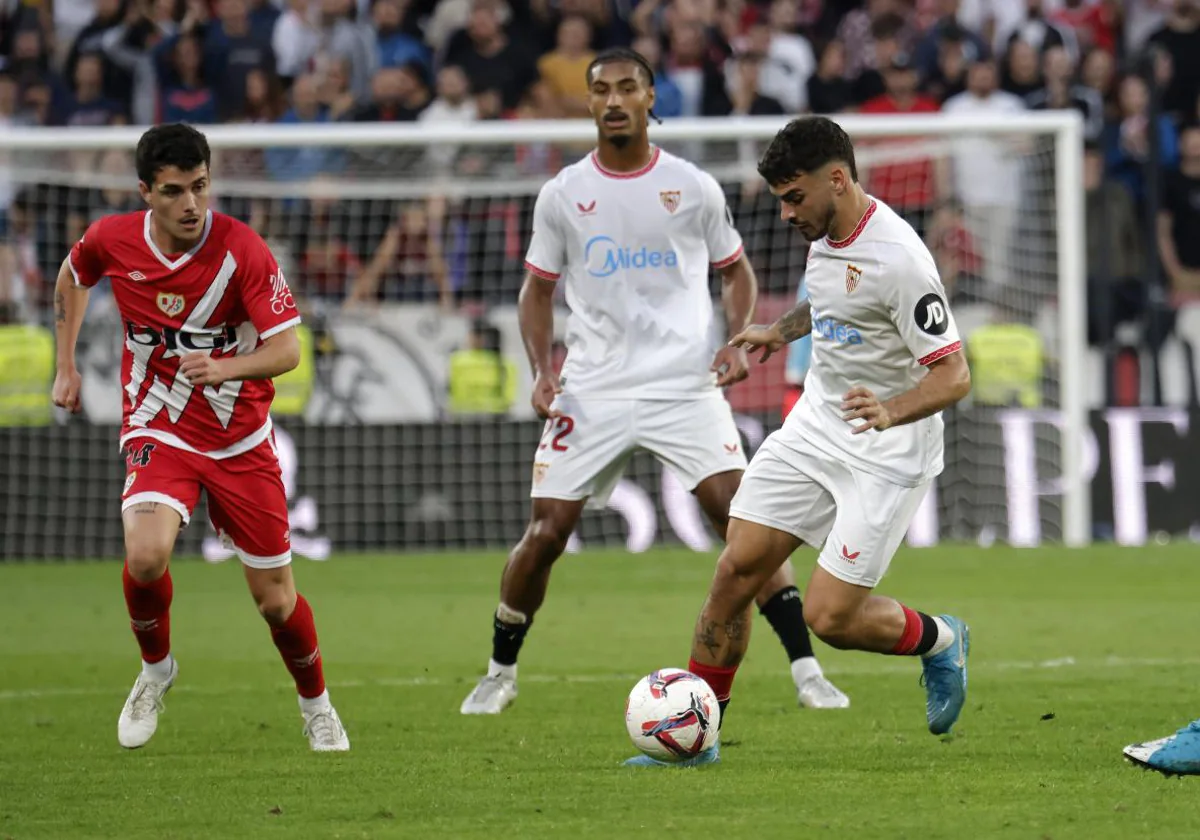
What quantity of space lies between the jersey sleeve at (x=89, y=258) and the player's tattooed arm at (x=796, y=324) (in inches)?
95.2

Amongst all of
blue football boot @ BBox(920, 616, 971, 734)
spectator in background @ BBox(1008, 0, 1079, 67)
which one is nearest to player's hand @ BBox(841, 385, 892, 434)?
blue football boot @ BBox(920, 616, 971, 734)

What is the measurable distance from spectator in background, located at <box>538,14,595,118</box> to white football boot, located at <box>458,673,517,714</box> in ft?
32.0

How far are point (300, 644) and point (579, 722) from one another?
124cm

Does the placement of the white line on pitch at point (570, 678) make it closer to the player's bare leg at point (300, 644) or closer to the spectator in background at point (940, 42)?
the player's bare leg at point (300, 644)

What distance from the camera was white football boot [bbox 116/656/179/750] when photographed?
689 centimetres

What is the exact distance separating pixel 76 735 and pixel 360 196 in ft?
29.6

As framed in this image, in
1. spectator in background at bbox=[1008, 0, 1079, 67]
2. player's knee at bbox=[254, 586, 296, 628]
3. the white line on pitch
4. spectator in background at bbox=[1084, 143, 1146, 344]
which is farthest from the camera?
spectator in background at bbox=[1008, 0, 1079, 67]

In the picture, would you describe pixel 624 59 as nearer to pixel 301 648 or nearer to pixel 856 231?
pixel 856 231

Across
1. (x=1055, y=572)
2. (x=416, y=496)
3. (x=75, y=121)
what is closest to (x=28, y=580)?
(x=416, y=496)

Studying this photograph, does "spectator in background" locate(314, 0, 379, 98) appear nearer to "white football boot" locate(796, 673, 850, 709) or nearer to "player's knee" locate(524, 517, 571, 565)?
"player's knee" locate(524, 517, 571, 565)

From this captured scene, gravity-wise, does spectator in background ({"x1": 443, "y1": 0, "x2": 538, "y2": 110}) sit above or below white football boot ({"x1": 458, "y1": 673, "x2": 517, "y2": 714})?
above

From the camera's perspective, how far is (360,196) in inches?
626

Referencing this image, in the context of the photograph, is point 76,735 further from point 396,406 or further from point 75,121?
point 75,121

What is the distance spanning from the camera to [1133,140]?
1755 cm
